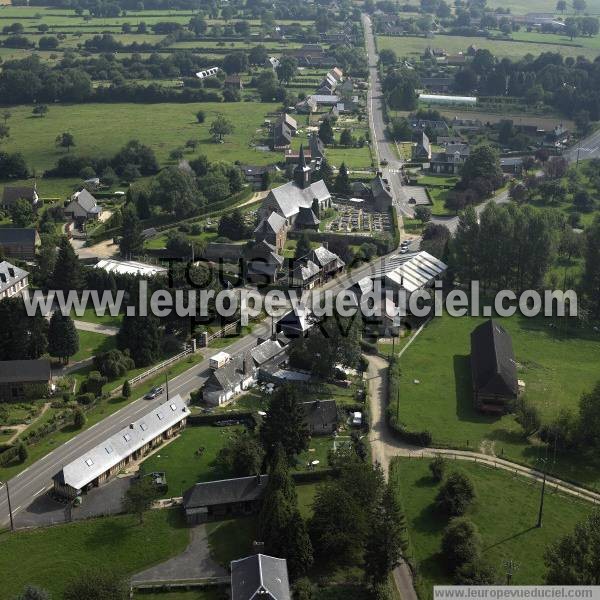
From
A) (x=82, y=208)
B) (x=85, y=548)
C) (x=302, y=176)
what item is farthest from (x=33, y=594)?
(x=302, y=176)

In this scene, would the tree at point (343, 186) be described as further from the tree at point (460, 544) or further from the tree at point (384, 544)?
the tree at point (384, 544)

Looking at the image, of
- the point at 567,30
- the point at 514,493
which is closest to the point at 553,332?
the point at 514,493

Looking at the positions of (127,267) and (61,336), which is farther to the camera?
(127,267)

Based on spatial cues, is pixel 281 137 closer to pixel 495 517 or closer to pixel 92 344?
pixel 92 344

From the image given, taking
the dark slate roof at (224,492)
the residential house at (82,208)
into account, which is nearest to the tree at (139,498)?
the dark slate roof at (224,492)

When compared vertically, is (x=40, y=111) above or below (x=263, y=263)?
above

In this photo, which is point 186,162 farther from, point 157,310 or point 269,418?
point 269,418
